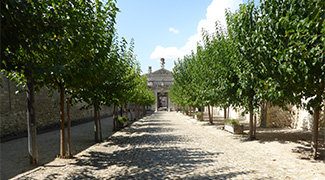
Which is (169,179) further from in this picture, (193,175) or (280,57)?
(280,57)

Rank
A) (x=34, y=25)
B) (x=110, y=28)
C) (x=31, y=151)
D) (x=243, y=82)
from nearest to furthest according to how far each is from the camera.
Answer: (x=34, y=25) < (x=31, y=151) < (x=110, y=28) < (x=243, y=82)

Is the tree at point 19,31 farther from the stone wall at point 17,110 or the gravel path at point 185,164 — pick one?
the stone wall at point 17,110

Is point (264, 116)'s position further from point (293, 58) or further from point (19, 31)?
point (19, 31)

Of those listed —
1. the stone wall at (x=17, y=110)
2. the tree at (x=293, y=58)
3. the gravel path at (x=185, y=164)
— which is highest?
the tree at (x=293, y=58)

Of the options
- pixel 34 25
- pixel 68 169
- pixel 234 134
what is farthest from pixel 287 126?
pixel 34 25

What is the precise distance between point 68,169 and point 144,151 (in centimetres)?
341

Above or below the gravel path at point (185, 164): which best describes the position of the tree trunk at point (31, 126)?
above

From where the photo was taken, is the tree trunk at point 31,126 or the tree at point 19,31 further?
the tree trunk at point 31,126

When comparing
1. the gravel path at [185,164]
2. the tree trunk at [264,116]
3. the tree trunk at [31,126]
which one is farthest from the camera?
the tree trunk at [264,116]

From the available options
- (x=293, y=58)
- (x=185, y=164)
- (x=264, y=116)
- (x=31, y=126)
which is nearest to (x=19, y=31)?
(x=31, y=126)

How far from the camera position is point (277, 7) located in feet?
24.1

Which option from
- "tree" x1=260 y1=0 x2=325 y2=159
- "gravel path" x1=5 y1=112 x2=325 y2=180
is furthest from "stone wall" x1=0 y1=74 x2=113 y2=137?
"tree" x1=260 y1=0 x2=325 y2=159

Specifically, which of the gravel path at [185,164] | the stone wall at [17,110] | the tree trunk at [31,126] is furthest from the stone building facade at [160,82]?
the tree trunk at [31,126]

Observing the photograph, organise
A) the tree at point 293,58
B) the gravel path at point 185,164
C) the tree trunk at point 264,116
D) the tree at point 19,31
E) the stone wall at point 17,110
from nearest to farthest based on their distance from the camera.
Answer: the tree at point 19,31
the tree at point 293,58
the gravel path at point 185,164
the stone wall at point 17,110
the tree trunk at point 264,116
